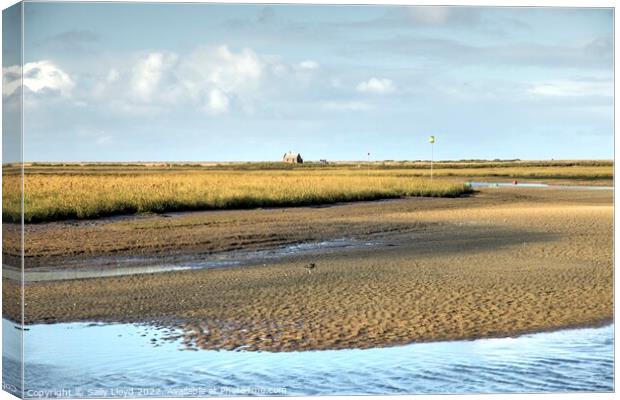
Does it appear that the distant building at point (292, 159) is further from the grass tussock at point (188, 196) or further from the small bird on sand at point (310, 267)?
the small bird on sand at point (310, 267)

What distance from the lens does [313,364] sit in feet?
28.3

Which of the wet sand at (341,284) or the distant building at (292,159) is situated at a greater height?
the distant building at (292,159)

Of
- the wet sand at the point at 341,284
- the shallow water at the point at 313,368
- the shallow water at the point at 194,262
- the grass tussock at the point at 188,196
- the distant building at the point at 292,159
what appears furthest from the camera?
the distant building at the point at 292,159

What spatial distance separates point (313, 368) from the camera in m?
8.47

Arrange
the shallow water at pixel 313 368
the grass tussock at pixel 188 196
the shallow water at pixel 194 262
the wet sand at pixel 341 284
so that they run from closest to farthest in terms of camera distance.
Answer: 1. the shallow water at pixel 313 368
2. the wet sand at pixel 341 284
3. the shallow water at pixel 194 262
4. the grass tussock at pixel 188 196

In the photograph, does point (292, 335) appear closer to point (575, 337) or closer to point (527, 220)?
point (575, 337)

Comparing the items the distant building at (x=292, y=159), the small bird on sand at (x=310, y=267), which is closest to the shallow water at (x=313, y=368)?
the small bird on sand at (x=310, y=267)

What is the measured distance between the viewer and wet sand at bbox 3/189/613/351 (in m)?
10.1

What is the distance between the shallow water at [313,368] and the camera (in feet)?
26.4

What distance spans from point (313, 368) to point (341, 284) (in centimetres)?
479

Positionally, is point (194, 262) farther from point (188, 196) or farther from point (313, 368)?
point (188, 196)

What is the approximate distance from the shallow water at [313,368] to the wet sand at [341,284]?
437mm

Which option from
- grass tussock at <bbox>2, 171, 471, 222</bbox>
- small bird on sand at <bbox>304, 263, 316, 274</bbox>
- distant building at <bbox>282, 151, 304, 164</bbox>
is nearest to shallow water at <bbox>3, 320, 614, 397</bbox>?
small bird on sand at <bbox>304, 263, 316, 274</bbox>

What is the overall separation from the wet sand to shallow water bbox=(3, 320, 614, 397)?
44 cm
